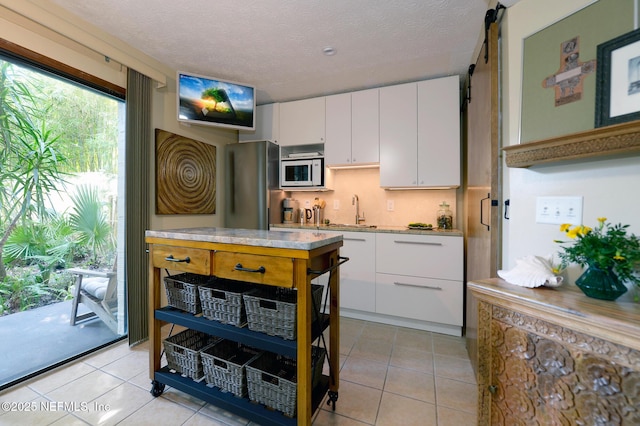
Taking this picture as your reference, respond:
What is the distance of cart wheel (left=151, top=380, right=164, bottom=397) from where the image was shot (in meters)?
1.59

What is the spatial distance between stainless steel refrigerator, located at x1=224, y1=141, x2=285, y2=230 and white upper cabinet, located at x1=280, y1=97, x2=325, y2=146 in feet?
0.85

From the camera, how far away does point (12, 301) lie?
Answer: 1.76 metres

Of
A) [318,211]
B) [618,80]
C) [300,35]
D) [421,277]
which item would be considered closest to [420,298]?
[421,277]

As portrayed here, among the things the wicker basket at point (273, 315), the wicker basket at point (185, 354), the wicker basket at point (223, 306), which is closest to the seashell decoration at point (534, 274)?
the wicker basket at point (273, 315)

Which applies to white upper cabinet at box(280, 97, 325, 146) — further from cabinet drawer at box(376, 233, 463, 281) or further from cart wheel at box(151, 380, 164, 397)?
cart wheel at box(151, 380, 164, 397)

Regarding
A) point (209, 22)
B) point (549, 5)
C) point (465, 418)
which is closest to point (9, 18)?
point (209, 22)

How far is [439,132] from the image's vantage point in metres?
2.60

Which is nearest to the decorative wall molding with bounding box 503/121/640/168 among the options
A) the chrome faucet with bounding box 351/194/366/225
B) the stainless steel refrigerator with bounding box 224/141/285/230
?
the chrome faucet with bounding box 351/194/366/225

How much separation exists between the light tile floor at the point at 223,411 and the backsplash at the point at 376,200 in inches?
56.6

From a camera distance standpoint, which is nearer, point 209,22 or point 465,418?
point 465,418

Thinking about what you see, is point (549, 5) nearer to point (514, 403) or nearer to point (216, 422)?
point (514, 403)

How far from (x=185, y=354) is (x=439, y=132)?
2837 mm

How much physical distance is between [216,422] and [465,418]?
1.41 m

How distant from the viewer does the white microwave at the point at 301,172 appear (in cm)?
308
